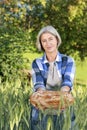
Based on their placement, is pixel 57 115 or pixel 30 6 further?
pixel 30 6

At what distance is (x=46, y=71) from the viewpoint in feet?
9.20

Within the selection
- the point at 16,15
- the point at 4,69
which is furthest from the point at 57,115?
the point at 16,15

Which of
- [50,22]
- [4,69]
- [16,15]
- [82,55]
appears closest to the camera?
[4,69]

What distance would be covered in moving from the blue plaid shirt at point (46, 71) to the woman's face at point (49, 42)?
0.07 meters

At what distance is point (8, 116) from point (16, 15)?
9757 mm

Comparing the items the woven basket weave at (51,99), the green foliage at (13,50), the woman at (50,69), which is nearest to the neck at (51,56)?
the woman at (50,69)

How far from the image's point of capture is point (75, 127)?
254 centimetres

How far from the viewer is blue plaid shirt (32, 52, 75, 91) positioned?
2750 millimetres

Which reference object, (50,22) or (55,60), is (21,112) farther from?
(50,22)

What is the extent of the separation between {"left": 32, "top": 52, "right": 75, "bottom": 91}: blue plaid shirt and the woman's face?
7cm

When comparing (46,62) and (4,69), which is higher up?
(46,62)

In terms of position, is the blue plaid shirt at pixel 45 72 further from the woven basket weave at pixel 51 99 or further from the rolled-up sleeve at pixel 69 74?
the woven basket weave at pixel 51 99

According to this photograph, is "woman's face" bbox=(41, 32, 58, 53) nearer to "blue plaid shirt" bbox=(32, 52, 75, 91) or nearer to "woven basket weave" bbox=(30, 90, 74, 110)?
"blue plaid shirt" bbox=(32, 52, 75, 91)

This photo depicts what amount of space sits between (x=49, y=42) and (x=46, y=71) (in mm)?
188
